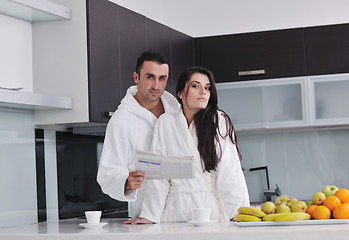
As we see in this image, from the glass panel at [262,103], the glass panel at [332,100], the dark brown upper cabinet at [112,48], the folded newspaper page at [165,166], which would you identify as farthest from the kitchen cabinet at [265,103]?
the folded newspaper page at [165,166]

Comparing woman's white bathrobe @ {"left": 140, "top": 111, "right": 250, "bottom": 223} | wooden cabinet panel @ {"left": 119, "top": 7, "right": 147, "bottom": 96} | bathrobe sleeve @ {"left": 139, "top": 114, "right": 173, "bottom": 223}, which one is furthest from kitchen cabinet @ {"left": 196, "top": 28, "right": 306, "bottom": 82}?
bathrobe sleeve @ {"left": 139, "top": 114, "right": 173, "bottom": 223}

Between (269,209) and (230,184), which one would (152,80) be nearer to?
(230,184)

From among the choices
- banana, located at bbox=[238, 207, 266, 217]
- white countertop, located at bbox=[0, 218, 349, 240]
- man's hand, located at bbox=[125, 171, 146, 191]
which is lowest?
white countertop, located at bbox=[0, 218, 349, 240]

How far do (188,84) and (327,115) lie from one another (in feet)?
6.18

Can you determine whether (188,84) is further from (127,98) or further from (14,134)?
(14,134)

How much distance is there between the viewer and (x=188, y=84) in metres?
3.11

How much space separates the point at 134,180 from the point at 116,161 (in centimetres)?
27

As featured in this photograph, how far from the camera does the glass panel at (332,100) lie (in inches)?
182

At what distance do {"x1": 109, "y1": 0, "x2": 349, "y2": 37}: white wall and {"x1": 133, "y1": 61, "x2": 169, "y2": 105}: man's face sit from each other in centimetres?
167

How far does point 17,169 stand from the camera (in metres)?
3.34

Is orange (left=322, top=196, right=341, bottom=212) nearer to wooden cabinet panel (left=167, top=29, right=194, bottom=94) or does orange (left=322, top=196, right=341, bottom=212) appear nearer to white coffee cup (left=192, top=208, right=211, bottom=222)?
white coffee cup (left=192, top=208, right=211, bottom=222)

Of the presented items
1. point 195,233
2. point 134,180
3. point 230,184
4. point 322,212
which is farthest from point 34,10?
point 322,212

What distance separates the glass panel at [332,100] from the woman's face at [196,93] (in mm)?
1797

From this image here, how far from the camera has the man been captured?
301cm
